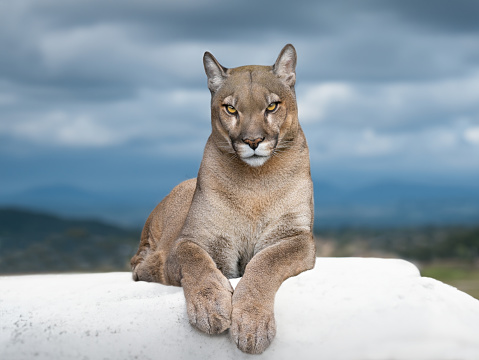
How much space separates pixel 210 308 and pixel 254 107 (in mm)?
2044

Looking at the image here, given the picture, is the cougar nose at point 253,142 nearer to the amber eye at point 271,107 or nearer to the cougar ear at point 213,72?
the amber eye at point 271,107

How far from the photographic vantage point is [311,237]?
23.4ft

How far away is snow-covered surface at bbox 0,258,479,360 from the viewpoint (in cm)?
616

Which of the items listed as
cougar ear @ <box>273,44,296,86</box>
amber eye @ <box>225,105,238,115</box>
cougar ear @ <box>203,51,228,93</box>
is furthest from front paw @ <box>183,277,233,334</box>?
cougar ear @ <box>273,44,296,86</box>

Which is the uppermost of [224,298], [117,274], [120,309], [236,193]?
[236,193]

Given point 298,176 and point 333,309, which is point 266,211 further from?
point 333,309

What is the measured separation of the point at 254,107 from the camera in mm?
6633

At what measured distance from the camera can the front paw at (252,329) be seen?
5789 millimetres

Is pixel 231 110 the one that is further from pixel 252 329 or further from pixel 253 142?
pixel 252 329

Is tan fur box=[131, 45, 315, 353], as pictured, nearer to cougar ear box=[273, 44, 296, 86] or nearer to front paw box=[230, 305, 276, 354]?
cougar ear box=[273, 44, 296, 86]

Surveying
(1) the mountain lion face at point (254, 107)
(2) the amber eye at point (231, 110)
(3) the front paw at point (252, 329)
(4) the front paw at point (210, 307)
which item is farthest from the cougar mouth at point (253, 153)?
(3) the front paw at point (252, 329)

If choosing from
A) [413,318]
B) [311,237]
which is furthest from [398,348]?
[311,237]

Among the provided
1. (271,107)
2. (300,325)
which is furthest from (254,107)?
(300,325)

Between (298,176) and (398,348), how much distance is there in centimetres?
210
